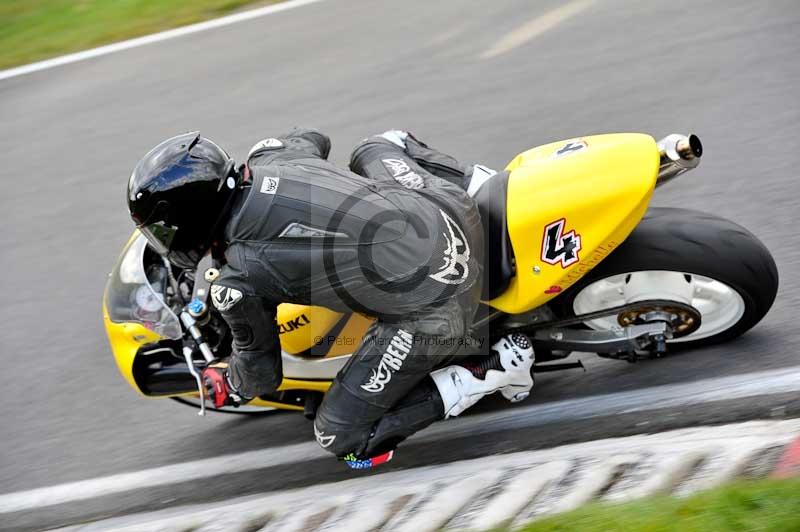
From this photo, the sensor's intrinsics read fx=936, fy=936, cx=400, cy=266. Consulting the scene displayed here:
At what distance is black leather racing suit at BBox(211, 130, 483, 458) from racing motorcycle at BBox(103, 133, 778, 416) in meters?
0.16

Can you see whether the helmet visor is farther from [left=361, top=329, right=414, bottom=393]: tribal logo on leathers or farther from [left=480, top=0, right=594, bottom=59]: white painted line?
[left=480, top=0, right=594, bottom=59]: white painted line

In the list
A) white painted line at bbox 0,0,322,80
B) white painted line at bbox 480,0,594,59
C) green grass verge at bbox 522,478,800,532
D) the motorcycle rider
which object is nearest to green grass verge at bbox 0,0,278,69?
white painted line at bbox 0,0,322,80

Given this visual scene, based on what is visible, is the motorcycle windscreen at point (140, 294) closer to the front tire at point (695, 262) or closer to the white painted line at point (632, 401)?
the white painted line at point (632, 401)

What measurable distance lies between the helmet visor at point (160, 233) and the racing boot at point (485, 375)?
120cm

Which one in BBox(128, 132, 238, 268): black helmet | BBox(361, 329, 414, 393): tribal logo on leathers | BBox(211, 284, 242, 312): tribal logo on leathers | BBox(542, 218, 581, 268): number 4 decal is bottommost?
BBox(361, 329, 414, 393): tribal logo on leathers

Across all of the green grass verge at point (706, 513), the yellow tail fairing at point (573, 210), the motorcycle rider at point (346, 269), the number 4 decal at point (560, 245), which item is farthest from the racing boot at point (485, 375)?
the green grass verge at point (706, 513)

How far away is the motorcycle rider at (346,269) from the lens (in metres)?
3.30

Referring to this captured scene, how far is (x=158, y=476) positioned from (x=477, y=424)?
4.88 ft

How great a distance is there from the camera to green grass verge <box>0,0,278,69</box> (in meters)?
8.11

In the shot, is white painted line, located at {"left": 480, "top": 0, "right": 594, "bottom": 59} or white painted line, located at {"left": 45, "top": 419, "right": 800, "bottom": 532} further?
white painted line, located at {"left": 480, "top": 0, "right": 594, "bottom": 59}

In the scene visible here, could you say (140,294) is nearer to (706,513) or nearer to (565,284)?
Result: (565,284)

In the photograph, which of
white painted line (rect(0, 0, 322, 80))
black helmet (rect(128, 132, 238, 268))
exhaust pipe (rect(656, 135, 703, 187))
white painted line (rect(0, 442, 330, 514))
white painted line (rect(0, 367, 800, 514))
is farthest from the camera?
white painted line (rect(0, 0, 322, 80))

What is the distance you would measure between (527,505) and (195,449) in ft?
5.77

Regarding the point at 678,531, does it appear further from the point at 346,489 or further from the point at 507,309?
the point at 346,489
